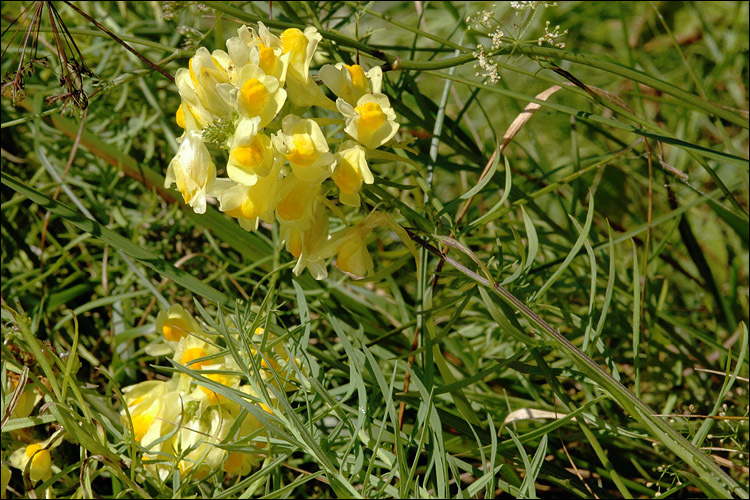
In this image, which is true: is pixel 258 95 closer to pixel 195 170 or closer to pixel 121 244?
pixel 195 170

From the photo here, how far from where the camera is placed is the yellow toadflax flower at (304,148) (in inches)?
19.7

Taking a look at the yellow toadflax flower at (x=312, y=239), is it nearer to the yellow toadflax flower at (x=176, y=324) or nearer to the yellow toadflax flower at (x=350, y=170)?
the yellow toadflax flower at (x=350, y=170)

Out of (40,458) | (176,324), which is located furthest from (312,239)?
(40,458)

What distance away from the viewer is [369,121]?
53 cm

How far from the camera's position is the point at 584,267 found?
36.9 inches

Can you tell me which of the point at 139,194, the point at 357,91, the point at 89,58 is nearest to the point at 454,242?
the point at 357,91

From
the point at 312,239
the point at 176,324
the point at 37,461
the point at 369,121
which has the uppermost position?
the point at 369,121

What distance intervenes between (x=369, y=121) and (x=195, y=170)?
0.14m

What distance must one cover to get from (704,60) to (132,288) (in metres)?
1.35

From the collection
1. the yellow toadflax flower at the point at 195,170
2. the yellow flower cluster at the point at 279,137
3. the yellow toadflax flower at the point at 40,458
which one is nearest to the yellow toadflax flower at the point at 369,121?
the yellow flower cluster at the point at 279,137

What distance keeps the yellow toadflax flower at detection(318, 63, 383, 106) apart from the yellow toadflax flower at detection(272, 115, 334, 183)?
5cm

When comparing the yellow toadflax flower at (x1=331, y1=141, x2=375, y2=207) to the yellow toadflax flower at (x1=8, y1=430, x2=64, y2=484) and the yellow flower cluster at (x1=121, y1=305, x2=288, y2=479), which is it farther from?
the yellow toadflax flower at (x1=8, y1=430, x2=64, y2=484)

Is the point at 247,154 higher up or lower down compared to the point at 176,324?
higher up

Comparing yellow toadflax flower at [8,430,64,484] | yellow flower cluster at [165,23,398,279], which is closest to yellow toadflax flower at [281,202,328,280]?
yellow flower cluster at [165,23,398,279]
